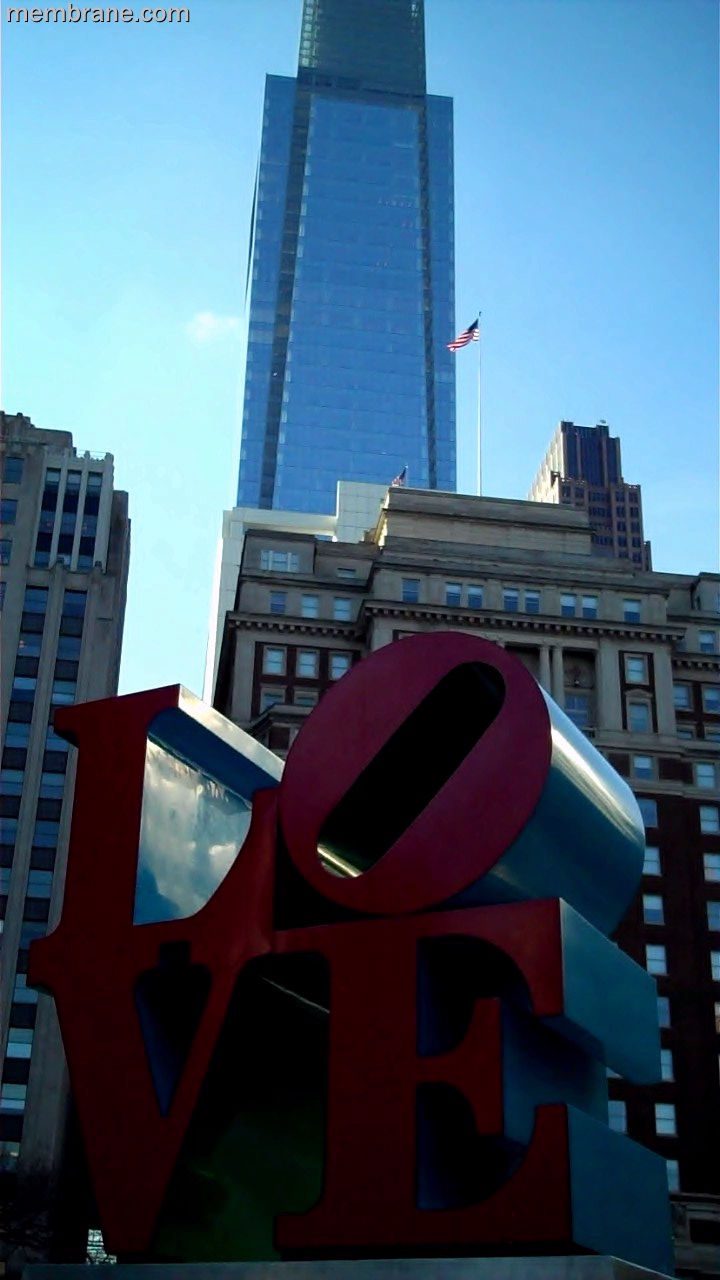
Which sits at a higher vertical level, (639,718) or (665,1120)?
(639,718)

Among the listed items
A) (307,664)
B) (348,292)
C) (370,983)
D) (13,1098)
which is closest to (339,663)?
(307,664)

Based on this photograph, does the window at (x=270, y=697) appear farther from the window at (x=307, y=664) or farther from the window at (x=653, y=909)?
the window at (x=653, y=909)

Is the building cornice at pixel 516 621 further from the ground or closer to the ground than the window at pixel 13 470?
closer to the ground

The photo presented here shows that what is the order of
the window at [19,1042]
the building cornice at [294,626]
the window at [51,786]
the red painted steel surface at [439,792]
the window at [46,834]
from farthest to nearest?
the window at [51,786]
the window at [46,834]
the building cornice at [294,626]
the window at [19,1042]
the red painted steel surface at [439,792]

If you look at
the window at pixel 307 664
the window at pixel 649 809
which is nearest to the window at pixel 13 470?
the window at pixel 307 664

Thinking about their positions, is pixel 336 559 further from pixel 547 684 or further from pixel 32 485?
pixel 32 485

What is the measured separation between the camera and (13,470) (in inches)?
3720

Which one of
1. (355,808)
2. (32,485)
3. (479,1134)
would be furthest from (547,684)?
(479,1134)

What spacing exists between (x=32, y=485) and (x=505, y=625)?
32.3 meters

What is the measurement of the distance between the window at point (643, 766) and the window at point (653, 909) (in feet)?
19.8

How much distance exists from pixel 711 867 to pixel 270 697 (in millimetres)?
21707

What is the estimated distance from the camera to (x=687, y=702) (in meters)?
79.8

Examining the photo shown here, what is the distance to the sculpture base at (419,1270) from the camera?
901 inches

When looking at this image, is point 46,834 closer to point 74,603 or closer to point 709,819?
point 74,603
